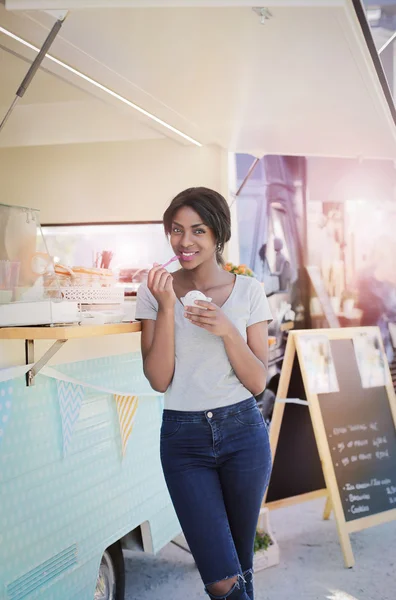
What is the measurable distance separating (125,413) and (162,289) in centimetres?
85

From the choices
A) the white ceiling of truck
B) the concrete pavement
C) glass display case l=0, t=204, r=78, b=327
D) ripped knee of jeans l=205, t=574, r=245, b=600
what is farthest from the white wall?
ripped knee of jeans l=205, t=574, r=245, b=600

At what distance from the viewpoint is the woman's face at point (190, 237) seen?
1.97 m

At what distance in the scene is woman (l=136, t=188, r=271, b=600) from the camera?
182 cm

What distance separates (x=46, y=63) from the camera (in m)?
2.75

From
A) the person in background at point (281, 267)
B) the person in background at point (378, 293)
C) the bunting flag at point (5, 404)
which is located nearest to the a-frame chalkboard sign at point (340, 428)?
the person in background at point (281, 267)

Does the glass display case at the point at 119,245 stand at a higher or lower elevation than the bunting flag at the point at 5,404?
higher

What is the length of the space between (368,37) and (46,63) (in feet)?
4.28

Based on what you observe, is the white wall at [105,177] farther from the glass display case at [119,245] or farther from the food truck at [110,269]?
the food truck at [110,269]

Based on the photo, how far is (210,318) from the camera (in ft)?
6.07

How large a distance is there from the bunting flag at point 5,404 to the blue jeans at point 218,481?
451 mm

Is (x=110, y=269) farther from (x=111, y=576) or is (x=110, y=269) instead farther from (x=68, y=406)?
(x=111, y=576)

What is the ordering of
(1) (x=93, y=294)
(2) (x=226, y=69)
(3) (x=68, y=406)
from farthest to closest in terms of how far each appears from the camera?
(2) (x=226, y=69), (1) (x=93, y=294), (3) (x=68, y=406)

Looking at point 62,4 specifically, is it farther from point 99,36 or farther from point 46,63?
point 46,63

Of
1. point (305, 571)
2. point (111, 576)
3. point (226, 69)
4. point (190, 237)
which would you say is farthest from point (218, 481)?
point (305, 571)
